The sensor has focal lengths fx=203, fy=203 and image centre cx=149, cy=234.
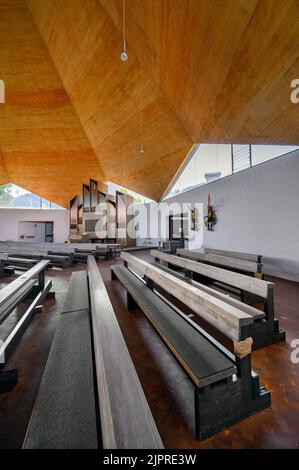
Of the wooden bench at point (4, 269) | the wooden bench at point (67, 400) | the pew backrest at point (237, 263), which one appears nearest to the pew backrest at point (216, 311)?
the wooden bench at point (67, 400)

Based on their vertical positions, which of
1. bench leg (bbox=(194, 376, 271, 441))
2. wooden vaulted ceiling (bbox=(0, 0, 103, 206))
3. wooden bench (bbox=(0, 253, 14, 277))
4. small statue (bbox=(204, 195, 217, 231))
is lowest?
bench leg (bbox=(194, 376, 271, 441))

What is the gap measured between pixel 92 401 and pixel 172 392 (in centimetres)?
64

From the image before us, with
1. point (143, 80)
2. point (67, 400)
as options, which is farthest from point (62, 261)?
point (67, 400)

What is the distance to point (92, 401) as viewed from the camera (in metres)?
0.92

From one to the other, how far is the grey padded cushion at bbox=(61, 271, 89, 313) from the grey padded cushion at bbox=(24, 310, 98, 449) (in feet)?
1.98

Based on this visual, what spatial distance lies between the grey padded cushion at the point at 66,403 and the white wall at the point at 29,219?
1144 centimetres

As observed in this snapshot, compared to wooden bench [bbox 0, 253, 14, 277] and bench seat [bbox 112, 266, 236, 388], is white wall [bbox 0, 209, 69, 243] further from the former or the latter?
bench seat [bbox 112, 266, 236, 388]

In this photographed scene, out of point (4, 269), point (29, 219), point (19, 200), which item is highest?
point (19, 200)

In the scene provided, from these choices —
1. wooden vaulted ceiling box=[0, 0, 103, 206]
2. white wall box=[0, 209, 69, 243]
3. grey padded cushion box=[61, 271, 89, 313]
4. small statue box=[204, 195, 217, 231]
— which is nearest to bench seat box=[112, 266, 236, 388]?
grey padded cushion box=[61, 271, 89, 313]

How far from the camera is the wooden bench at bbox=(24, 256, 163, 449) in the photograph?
646 mm

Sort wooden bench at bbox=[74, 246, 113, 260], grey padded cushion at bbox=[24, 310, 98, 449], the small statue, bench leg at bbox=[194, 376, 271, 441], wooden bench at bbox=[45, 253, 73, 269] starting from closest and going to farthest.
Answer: grey padded cushion at bbox=[24, 310, 98, 449] → bench leg at bbox=[194, 376, 271, 441] → wooden bench at bbox=[45, 253, 73, 269] → the small statue → wooden bench at bbox=[74, 246, 113, 260]

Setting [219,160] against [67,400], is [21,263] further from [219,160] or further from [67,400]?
[219,160]
